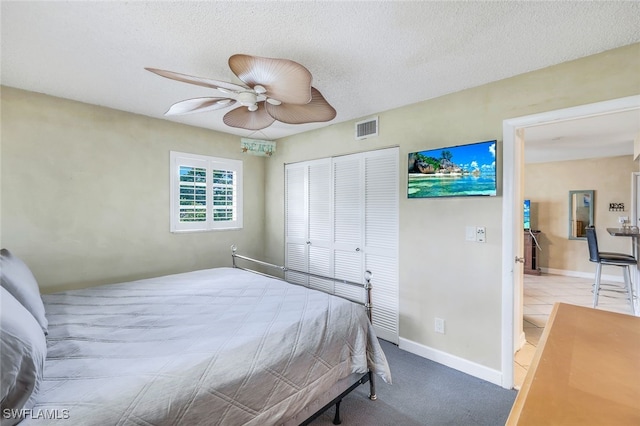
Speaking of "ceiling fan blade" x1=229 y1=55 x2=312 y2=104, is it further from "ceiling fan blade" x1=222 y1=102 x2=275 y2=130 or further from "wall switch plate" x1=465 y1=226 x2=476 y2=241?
"wall switch plate" x1=465 y1=226 x2=476 y2=241

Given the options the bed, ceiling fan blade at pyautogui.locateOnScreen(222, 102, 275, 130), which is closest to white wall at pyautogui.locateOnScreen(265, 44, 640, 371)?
the bed

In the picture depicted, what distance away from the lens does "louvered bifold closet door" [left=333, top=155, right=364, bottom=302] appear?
334cm

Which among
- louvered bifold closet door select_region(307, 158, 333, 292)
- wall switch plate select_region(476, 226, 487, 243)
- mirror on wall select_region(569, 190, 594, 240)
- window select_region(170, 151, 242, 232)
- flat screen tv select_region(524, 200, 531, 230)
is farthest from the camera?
flat screen tv select_region(524, 200, 531, 230)

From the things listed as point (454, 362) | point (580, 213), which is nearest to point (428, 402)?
point (454, 362)

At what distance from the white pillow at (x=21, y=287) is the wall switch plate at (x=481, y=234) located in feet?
10.1

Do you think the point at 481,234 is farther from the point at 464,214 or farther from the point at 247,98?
the point at 247,98

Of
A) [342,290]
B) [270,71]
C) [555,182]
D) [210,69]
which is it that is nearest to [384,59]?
[270,71]

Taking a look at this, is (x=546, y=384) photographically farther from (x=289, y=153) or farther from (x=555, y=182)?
(x=555, y=182)

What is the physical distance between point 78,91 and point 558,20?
3.66m

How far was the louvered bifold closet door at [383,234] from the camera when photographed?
3016 millimetres

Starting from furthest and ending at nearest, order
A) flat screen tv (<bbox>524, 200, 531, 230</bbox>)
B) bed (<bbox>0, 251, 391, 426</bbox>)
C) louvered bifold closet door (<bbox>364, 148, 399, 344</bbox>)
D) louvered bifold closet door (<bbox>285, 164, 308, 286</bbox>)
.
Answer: flat screen tv (<bbox>524, 200, 531, 230</bbox>) → louvered bifold closet door (<bbox>285, 164, 308, 286</bbox>) → louvered bifold closet door (<bbox>364, 148, 399, 344</bbox>) → bed (<bbox>0, 251, 391, 426</bbox>)

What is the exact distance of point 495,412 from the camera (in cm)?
203

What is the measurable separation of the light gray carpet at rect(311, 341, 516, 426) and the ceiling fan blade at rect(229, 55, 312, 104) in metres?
2.19

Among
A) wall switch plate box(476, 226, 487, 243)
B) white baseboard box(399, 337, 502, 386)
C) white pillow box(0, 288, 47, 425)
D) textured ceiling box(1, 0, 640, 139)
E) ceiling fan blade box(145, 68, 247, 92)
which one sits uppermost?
textured ceiling box(1, 0, 640, 139)
